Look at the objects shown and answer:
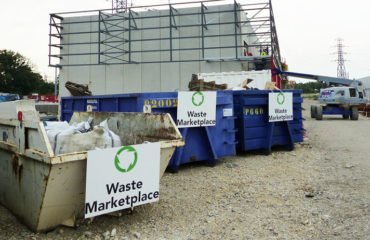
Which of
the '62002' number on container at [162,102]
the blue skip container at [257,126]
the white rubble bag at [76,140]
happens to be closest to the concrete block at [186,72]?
the blue skip container at [257,126]

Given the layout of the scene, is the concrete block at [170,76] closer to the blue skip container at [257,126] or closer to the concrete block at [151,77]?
the concrete block at [151,77]

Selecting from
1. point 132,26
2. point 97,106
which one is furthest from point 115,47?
point 97,106

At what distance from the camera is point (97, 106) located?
5750 millimetres

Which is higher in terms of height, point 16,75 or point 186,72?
point 16,75

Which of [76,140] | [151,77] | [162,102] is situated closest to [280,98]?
[162,102]

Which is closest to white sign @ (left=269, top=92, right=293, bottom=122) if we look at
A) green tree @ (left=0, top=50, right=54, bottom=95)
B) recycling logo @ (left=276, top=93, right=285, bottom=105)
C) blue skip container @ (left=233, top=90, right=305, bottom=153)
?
recycling logo @ (left=276, top=93, right=285, bottom=105)

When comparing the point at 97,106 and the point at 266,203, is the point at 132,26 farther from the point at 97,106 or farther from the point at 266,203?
the point at 266,203

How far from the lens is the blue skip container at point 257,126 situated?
20.8ft

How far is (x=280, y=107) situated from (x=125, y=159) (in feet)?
16.2

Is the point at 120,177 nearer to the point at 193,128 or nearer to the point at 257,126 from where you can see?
the point at 193,128

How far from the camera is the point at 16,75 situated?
45.9 m

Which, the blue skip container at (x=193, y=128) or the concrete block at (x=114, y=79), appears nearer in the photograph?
the blue skip container at (x=193, y=128)

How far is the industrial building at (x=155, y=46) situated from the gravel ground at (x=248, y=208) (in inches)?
418

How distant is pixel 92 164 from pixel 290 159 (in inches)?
192
